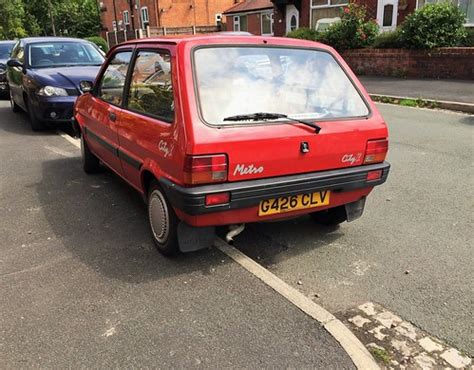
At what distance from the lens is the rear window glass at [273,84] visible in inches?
132

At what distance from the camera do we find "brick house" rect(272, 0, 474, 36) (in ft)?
61.4

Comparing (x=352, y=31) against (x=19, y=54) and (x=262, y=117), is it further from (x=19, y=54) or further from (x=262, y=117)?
(x=262, y=117)

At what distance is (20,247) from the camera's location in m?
4.01

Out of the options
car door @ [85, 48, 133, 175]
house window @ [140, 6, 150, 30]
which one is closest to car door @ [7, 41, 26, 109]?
car door @ [85, 48, 133, 175]

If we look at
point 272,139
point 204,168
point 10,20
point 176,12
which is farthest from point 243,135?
point 10,20

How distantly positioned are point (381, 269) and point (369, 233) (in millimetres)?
691

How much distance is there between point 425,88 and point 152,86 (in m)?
11.2

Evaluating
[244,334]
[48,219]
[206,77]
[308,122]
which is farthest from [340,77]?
[48,219]

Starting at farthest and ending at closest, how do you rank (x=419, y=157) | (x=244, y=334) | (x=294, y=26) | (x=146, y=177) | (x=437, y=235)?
(x=294, y=26)
(x=419, y=157)
(x=437, y=235)
(x=146, y=177)
(x=244, y=334)

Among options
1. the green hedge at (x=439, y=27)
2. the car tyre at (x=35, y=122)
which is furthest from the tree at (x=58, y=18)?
the car tyre at (x=35, y=122)

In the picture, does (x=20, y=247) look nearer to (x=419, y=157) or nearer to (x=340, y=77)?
(x=340, y=77)

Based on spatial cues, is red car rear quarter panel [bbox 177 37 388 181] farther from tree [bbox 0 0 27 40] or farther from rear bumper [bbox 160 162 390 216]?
tree [bbox 0 0 27 40]

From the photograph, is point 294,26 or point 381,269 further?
point 294,26

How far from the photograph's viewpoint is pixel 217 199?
10.5 ft
